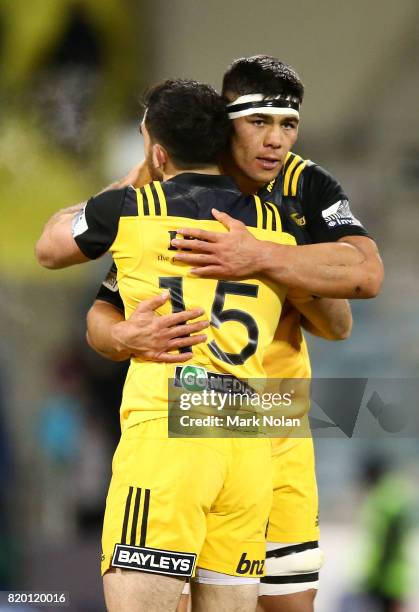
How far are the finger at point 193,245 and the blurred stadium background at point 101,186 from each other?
11.5 feet

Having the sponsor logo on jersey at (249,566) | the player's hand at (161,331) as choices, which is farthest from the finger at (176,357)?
the sponsor logo on jersey at (249,566)

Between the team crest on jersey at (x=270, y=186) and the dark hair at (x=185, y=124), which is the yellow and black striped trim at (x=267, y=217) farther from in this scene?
the team crest on jersey at (x=270, y=186)

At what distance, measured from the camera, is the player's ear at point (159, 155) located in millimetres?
2734

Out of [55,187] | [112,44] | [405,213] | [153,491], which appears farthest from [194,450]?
[405,213]

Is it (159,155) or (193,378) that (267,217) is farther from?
(193,378)

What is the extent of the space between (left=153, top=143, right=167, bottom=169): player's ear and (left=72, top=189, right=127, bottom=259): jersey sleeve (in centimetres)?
15

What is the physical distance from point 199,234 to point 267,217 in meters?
0.26

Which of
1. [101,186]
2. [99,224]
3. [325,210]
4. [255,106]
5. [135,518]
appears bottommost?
[135,518]

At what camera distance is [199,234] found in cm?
265

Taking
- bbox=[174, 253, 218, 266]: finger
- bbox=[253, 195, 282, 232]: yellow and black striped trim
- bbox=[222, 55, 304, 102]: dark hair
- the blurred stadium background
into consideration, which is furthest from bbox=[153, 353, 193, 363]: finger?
the blurred stadium background

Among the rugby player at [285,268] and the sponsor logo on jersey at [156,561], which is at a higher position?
the rugby player at [285,268]

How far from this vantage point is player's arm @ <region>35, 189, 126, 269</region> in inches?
104

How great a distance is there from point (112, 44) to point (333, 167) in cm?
203

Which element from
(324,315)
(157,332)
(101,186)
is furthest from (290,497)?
(101,186)
